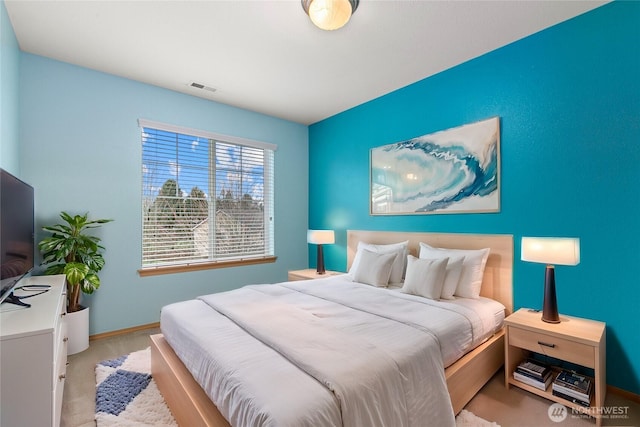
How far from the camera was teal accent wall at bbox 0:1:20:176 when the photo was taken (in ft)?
6.76

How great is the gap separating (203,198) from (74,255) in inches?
56.8

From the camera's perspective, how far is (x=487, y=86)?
2723 mm

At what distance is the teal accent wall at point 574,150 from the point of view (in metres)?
2.03

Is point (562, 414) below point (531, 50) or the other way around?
below

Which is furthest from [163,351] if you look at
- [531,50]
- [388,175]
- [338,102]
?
[531,50]

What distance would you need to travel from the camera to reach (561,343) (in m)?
1.91

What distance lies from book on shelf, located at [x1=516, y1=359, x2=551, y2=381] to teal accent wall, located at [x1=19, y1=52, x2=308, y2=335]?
329cm

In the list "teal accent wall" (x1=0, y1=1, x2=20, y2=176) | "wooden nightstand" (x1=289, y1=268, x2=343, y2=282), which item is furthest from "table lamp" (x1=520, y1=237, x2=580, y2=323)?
"teal accent wall" (x1=0, y1=1, x2=20, y2=176)

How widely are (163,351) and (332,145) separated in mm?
3333

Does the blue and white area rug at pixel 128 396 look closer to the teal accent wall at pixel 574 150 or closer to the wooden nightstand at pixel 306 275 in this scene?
the wooden nightstand at pixel 306 275

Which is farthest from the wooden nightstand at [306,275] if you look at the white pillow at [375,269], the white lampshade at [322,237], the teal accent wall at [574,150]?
the teal accent wall at [574,150]

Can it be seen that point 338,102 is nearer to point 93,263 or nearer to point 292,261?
point 292,261

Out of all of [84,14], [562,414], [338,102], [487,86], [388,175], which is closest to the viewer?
[562,414]

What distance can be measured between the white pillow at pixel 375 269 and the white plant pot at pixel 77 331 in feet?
8.77
